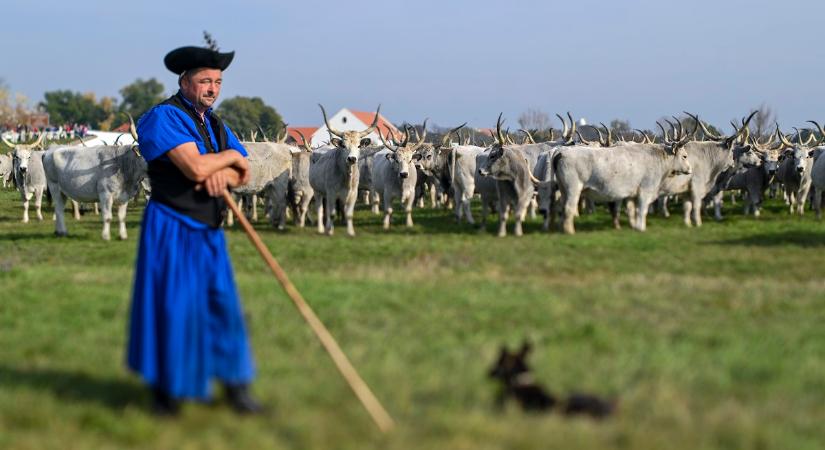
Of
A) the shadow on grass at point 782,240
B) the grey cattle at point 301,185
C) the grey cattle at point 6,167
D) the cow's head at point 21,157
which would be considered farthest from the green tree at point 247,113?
the shadow on grass at point 782,240

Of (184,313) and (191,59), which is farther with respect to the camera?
(191,59)

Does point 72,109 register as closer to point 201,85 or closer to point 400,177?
point 400,177

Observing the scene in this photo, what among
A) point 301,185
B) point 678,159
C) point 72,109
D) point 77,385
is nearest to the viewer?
point 77,385

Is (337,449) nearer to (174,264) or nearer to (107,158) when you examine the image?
(174,264)

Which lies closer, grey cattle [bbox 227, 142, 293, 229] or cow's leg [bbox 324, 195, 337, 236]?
cow's leg [bbox 324, 195, 337, 236]

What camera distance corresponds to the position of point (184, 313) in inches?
203

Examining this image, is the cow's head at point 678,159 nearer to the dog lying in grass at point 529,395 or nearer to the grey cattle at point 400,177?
the grey cattle at point 400,177

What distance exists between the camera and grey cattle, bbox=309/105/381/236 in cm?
1762

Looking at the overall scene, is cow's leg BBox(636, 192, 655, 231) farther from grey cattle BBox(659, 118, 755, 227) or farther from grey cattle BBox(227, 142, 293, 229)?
grey cattle BBox(227, 142, 293, 229)

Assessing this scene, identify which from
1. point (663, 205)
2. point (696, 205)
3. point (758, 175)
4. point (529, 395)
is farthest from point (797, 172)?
point (529, 395)

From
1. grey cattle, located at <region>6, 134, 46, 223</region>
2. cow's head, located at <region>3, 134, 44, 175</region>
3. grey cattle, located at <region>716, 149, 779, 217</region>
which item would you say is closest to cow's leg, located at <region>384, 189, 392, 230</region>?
grey cattle, located at <region>716, 149, 779, 217</region>

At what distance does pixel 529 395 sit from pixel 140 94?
14089 centimetres

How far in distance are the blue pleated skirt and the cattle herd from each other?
39.0ft

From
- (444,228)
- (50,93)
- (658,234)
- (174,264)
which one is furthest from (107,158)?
(50,93)
